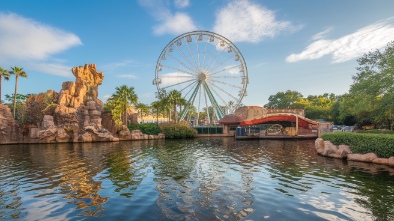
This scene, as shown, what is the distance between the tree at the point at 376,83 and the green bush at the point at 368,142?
207 inches

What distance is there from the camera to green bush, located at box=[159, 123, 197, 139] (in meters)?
46.6

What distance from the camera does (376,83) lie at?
1997cm

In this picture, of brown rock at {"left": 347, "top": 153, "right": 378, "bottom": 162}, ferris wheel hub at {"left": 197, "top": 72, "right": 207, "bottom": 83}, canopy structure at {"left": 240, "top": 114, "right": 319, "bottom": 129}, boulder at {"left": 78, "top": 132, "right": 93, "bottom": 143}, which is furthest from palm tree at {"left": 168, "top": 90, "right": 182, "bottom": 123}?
brown rock at {"left": 347, "top": 153, "right": 378, "bottom": 162}

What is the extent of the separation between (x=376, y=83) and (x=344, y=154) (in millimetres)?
6960

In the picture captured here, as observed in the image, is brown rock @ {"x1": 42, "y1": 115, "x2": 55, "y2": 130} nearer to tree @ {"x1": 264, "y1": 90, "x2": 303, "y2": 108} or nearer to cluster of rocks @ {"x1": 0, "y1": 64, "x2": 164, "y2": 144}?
cluster of rocks @ {"x1": 0, "y1": 64, "x2": 164, "y2": 144}

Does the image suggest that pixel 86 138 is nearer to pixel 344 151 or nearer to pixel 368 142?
pixel 344 151

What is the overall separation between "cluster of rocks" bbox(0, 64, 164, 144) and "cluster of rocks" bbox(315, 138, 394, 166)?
29996 mm

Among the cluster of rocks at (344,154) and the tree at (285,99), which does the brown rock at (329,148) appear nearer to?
the cluster of rocks at (344,154)

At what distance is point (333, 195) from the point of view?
893 cm

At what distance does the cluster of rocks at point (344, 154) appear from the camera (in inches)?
593

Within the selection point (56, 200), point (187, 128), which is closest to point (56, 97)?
point (187, 128)

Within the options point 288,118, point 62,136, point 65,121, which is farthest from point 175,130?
point 288,118

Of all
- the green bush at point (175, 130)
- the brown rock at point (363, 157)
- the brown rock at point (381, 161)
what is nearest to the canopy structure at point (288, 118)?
the green bush at point (175, 130)

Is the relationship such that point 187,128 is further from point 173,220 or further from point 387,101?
point 173,220
